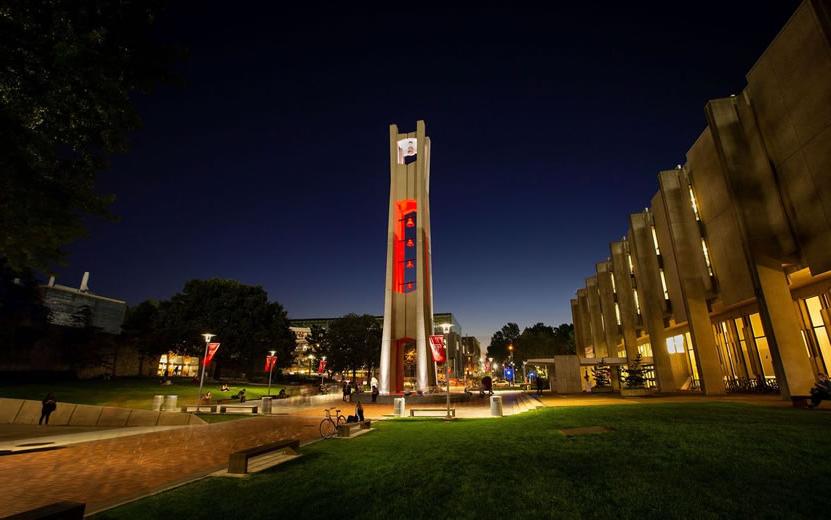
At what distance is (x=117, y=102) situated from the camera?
409 inches

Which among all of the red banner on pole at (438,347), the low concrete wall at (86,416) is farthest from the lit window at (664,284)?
the low concrete wall at (86,416)

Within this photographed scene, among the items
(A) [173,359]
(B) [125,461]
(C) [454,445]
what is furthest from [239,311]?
(C) [454,445]

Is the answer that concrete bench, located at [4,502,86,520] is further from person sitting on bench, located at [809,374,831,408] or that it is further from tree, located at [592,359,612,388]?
tree, located at [592,359,612,388]

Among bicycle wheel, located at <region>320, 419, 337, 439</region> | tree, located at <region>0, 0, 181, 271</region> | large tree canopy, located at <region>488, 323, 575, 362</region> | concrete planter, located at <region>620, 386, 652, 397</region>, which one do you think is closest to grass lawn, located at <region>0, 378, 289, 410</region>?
bicycle wheel, located at <region>320, 419, 337, 439</region>

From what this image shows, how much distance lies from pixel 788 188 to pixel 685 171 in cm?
1025

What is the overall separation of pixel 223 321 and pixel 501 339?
279 ft

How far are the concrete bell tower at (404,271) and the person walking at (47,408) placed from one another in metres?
23.2

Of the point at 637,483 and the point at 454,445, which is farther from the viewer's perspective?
the point at 454,445

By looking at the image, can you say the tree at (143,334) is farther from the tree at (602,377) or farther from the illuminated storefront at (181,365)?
the tree at (602,377)

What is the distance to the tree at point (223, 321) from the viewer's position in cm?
4959

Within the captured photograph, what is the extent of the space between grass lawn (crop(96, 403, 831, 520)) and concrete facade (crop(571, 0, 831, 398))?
12590mm

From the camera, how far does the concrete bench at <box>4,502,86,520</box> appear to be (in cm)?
399

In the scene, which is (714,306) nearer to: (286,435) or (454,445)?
(454,445)

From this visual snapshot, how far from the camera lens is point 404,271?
138 feet
